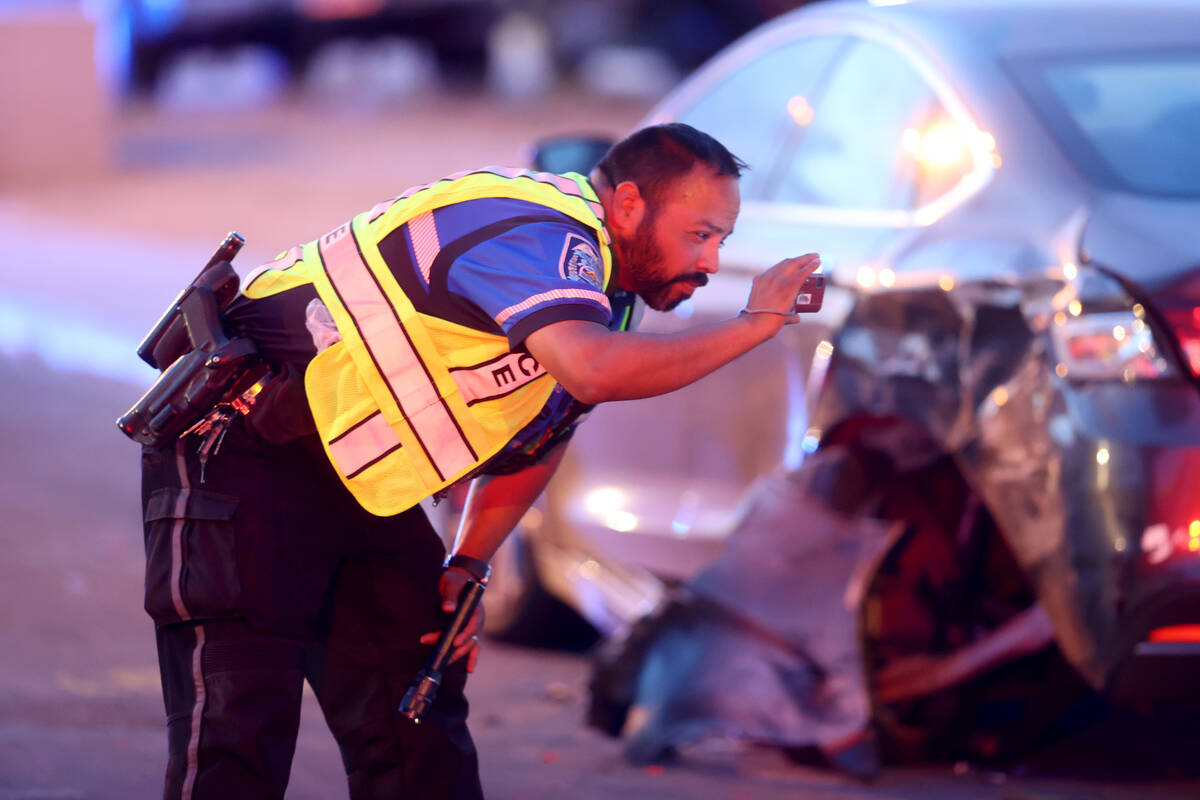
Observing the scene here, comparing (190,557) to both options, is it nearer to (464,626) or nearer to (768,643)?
(464,626)

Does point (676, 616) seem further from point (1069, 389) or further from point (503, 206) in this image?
point (503, 206)

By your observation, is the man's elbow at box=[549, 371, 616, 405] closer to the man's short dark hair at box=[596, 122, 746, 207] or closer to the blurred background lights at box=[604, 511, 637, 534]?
the man's short dark hair at box=[596, 122, 746, 207]

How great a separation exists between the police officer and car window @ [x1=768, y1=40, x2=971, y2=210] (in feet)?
4.54

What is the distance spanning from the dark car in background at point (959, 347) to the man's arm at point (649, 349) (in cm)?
102

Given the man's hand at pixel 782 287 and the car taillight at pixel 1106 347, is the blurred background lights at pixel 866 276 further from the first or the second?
the man's hand at pixel 782 287

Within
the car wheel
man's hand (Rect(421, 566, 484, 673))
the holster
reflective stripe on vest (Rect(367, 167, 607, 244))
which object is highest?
reflective stripe on vest (Rect(367, 167, 607, 244))

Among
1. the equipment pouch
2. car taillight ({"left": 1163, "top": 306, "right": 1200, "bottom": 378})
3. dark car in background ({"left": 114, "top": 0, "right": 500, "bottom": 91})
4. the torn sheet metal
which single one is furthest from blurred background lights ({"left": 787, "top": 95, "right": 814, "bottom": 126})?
dark car in background ({"left": 114, "top": 0, "right": 500, "bottom": 91})

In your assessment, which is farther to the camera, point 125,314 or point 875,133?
point 125,314

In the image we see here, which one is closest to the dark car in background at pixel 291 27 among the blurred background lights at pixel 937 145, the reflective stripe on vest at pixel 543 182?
the blurred background lights at pixel 937 145

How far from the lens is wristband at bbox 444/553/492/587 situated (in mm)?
3295

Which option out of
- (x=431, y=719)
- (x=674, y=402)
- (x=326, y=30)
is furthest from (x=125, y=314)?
(x=326, y=30)

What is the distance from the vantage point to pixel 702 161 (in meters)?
2.82

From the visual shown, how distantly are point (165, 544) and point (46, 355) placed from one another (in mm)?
7433

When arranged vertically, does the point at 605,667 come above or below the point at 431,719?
below
